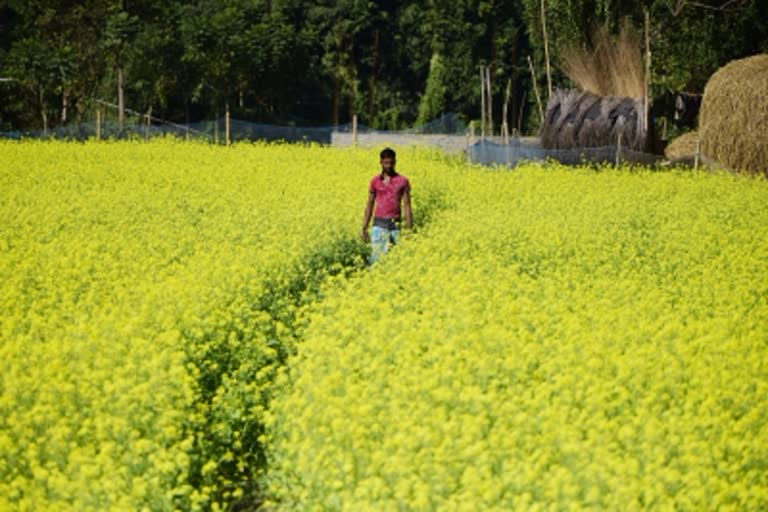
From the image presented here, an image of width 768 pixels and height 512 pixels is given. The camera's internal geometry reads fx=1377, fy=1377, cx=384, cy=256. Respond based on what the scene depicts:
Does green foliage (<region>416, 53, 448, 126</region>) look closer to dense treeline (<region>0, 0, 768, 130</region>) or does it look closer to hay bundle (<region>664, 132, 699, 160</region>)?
dense treeline (<region>0, 0, 768, 130</region>)

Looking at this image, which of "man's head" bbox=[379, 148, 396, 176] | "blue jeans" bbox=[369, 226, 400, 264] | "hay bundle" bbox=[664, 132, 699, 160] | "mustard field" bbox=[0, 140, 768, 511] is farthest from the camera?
"hay bundle" bbox=[664, 132, 699, 160]

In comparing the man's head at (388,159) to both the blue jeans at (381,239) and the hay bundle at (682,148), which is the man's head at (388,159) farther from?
the hay bundle at (682,148)

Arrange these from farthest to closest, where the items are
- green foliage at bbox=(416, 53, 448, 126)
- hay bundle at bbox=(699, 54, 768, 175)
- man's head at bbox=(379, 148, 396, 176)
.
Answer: green foliage at bbox=(416, 53, 448, 126) → hay bundle at bbox=(699, 54, 768, 175) → man's head at bbox=(379, 148, 396, 176)

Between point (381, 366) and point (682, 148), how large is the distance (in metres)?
23.4

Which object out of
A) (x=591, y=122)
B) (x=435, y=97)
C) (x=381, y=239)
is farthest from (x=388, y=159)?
(x=435, y=97)

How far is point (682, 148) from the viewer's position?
30.7 m

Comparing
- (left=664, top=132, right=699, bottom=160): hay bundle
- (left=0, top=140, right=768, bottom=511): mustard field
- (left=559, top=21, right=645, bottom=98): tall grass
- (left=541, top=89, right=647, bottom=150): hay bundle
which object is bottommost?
(left=0, top=140, right=768, bottom=511): mustard field

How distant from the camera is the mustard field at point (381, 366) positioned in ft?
22.5

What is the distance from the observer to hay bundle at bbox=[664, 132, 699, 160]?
98.7 ft

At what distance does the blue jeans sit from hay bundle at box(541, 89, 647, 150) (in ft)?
47.6

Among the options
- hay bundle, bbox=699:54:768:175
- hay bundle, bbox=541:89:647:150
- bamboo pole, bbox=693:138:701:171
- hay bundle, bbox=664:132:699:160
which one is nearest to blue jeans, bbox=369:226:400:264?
bamboo pole, bbox=693:138:701:171

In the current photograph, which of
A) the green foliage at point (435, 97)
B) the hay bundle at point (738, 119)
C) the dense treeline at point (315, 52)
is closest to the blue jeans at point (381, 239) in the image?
the hay bundle at point (738, 119)

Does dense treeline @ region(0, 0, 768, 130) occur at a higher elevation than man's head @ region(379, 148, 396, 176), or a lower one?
higher

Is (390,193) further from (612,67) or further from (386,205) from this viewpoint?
(612,67)
